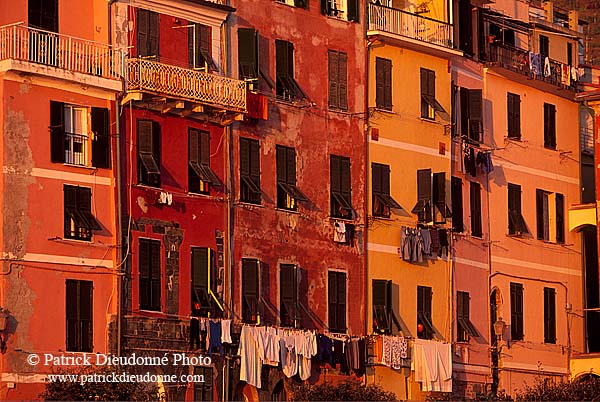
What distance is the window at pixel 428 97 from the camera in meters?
64.9

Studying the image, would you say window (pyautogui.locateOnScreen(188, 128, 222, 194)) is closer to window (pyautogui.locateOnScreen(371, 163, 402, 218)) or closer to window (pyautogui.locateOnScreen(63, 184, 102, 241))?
window (pyautogui.locateOnScreen(63, 184, 102, 241))

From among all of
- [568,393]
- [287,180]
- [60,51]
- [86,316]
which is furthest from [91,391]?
[568,393]

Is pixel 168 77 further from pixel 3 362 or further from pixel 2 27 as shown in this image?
pixel 3 362

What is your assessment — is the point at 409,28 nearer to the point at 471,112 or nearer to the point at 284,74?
the point at 471,112

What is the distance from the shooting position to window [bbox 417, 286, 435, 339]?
63031mm

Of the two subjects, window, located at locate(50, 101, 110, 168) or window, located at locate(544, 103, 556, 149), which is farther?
window, located at locate(544, 103, 556, 149)

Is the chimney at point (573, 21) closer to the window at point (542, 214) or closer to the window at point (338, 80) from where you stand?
the window at point (542, 214)

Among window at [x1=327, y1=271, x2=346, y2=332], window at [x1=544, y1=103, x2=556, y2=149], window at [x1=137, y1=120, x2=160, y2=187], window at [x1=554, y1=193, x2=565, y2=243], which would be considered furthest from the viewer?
window at [x1=544, y1=103, x2=556, y2=149]

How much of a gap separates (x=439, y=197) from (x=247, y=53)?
1043cm

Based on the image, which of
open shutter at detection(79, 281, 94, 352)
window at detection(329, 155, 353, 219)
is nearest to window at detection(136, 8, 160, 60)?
open shutter at detection(79, 281, 94, 352)

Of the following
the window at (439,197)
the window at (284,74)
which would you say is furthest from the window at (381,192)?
the window at (284,74)

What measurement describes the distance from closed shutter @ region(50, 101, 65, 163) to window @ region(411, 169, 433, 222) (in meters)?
15.9

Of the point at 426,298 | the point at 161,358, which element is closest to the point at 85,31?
the point at 161,358

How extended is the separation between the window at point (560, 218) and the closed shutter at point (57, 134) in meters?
25.5
